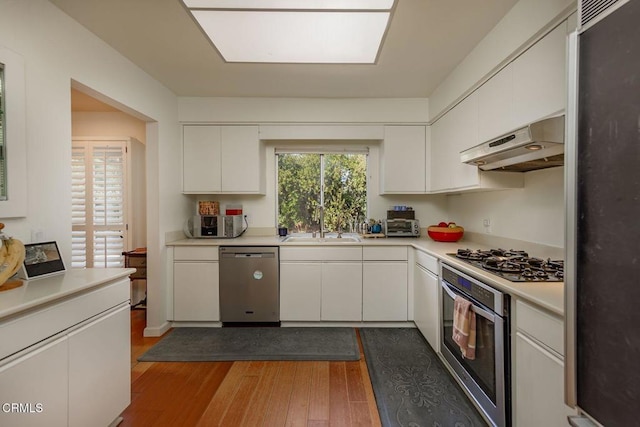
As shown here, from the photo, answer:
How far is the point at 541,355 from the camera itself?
48.1 inches

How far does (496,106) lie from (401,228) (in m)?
1.66

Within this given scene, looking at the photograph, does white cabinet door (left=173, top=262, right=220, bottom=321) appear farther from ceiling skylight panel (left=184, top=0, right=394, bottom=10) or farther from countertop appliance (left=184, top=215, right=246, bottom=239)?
ceiling skylight panel (left=184, top=0, right=394, bottom=10)

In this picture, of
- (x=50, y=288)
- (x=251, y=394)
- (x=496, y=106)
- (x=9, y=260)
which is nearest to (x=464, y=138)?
(x=496, y=106)

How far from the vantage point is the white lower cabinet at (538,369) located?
1138 millimetres

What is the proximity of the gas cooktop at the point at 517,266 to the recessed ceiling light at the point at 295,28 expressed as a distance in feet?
5.25

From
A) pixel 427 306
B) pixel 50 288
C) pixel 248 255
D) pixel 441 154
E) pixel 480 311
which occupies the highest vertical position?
pixel 441 154

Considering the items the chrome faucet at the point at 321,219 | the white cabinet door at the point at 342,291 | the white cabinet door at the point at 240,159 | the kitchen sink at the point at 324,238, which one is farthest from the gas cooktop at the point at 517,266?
the white cabinet door at the point at 240,159

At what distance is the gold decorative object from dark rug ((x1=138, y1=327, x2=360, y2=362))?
143 cm

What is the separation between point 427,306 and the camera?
256 cm

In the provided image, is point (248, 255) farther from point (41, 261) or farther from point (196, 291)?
point (41, 261)

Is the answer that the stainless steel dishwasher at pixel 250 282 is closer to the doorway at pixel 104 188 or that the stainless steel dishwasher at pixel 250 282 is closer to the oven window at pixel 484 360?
the doorway at pixel 104 188

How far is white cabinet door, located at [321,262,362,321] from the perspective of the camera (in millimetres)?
2980

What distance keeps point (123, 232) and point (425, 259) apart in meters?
3.42

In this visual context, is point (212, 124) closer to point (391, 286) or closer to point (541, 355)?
point (391, 286)
